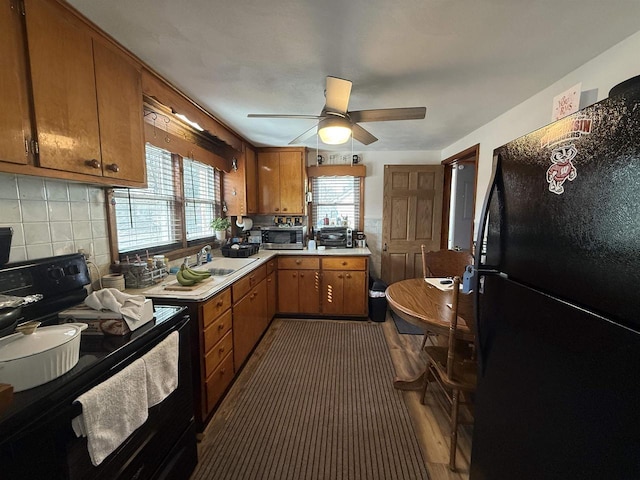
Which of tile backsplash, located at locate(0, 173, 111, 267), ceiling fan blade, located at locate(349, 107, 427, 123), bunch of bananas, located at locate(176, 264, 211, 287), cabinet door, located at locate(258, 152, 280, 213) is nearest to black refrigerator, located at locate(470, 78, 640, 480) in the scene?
ceiling fan blade, located at locate(349, 107, 427, 123)

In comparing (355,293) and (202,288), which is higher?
(202,288)

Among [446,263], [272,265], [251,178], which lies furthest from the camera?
[251,178]

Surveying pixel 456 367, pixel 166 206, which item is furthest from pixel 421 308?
pixel 166 206

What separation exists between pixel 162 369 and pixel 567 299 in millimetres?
1472

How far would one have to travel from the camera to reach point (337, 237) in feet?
12.1

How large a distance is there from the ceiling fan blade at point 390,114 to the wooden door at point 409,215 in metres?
1.91

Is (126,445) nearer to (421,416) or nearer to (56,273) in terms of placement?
(56,273)

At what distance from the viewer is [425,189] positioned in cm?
374

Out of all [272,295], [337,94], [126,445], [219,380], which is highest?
[337,94]

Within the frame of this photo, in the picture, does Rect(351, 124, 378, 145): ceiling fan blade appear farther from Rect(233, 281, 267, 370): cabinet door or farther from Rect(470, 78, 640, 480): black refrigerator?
Rect(233, 281, 267, 370): cabinet door

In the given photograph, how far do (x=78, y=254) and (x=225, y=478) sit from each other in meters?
1.43

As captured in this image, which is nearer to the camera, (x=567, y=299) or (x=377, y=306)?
(x=567, y=299)

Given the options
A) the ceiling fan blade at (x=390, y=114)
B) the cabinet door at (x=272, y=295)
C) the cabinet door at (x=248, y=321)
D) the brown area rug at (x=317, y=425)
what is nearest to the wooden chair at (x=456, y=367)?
the brown area rug at (x=317, y=425)

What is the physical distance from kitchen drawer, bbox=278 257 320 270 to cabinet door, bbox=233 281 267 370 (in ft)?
1.46
